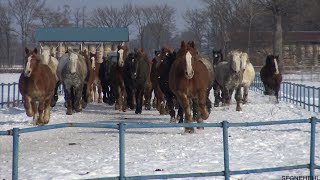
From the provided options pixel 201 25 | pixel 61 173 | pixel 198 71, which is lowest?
pixel 61 173

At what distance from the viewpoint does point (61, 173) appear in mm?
9812

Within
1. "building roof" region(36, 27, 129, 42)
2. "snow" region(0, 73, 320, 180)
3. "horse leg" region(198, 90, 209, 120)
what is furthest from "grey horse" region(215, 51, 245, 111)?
"building roof" region(36, 27, 129, 42)

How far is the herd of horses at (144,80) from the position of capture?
14.9 m

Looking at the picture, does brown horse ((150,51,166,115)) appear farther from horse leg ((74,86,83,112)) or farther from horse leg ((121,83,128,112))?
horse leg ((74,86,83,112))

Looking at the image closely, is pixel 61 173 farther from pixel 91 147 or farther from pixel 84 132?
pixel 84 132

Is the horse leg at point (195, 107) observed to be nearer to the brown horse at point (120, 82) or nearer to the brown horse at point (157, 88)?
the brown horse at point (157, 88)

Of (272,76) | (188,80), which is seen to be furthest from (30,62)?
(272,76)

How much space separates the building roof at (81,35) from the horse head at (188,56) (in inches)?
1502

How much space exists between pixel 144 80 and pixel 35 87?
18.4 ft

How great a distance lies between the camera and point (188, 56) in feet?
47.2

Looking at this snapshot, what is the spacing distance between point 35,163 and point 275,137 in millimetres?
5705

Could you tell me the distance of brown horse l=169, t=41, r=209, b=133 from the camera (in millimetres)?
14470

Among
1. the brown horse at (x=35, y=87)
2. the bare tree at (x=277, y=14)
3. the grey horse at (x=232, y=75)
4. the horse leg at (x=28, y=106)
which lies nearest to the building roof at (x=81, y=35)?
the bare tree at (x=277, y=14)

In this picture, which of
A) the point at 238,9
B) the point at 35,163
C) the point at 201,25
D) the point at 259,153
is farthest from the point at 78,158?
the point at 201,25
